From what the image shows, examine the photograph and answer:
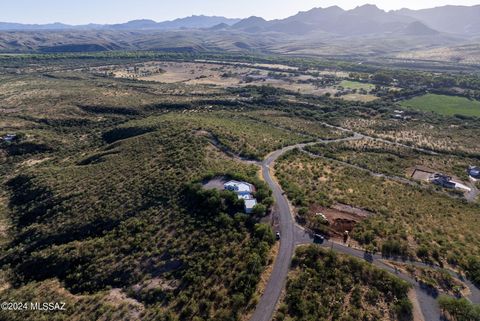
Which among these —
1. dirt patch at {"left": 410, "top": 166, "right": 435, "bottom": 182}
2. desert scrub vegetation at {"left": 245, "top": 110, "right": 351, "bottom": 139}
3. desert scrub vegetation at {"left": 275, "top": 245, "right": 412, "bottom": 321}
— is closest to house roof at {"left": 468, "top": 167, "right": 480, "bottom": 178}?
dirt patch at {"left": 410, "top": 166, "right": 435, "bottom": 182}

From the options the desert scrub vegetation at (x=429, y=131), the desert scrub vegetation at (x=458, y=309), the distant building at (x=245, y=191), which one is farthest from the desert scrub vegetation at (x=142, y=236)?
the desert scrub vegetation at (x=429, y=131)

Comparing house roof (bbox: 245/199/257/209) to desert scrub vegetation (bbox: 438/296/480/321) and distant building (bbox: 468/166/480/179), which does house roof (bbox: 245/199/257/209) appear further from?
distant building (bbox: 468/166/480/179)

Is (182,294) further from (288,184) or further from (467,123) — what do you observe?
(467,123)

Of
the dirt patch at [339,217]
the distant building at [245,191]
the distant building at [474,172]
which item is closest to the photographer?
the dirt patch at [339,217]

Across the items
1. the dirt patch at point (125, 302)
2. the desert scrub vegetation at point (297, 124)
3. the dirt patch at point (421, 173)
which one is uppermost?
the desert scrub vegetation at point (297, 124)

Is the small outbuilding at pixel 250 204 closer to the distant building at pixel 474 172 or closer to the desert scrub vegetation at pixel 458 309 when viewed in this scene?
the desert scrub vegetation at pixel 458 309

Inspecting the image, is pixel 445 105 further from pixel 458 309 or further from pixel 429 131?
pixel 458 309
